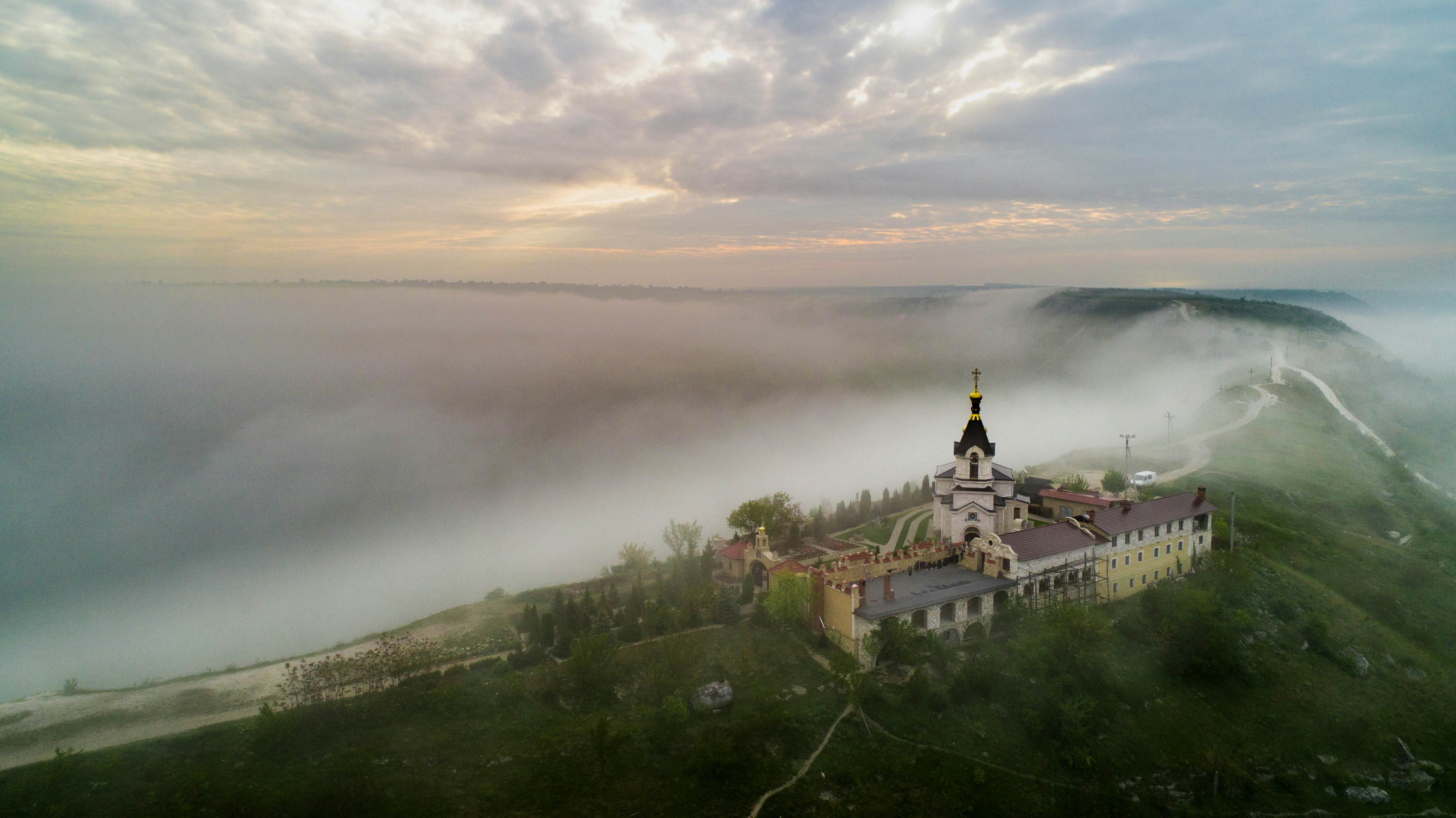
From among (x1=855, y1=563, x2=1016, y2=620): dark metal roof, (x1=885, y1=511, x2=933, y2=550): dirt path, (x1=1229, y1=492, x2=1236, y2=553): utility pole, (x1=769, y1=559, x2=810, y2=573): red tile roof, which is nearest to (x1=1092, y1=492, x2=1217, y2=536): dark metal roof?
(x1=1229, y1=492, x2=1236, y2=553): utility pole

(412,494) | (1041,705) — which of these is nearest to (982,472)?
(1041,705)

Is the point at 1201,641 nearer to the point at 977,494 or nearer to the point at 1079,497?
the point at 977,494

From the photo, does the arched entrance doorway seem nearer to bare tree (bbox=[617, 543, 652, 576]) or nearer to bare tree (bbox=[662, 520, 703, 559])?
bare tree (bbox=[662, 520, 703, 559])

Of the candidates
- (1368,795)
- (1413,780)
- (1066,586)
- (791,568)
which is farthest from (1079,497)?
(791,568)

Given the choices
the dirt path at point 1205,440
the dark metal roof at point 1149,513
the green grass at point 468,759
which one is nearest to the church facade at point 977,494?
the dark metal roof at point 1149,513

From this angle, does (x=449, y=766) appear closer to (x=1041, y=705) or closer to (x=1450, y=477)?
(x=1041, y=705)

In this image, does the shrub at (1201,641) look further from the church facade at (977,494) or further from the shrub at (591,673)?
the shrub at (591,673)
